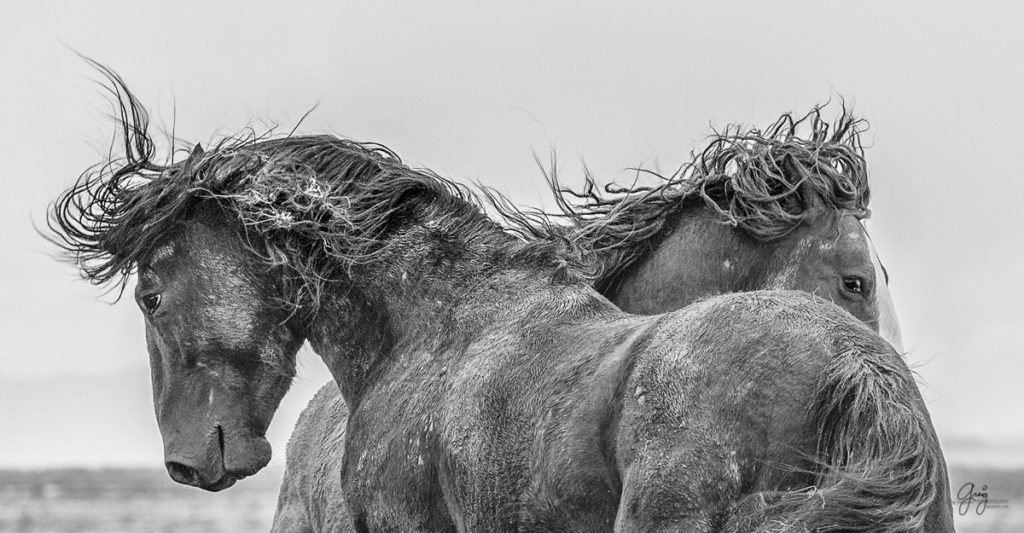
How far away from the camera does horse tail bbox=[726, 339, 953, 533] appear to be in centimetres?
337

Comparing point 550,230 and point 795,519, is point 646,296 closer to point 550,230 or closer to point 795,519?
point 550,230

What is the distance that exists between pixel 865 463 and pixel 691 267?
10.1 feet

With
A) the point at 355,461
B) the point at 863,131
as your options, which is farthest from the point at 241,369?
the point at 863,131

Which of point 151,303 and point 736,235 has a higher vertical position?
point 736,235

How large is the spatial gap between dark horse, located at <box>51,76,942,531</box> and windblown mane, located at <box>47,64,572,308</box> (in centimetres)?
1

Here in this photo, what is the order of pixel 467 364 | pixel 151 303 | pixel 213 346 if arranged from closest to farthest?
pixel 467 364, pixel 213 346, pixel 151 303

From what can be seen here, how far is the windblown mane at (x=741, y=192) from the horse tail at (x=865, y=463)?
2.77 meters

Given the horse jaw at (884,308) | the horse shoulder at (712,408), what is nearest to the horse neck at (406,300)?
the horse shoulder at (712,408)

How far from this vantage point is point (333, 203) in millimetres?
5738

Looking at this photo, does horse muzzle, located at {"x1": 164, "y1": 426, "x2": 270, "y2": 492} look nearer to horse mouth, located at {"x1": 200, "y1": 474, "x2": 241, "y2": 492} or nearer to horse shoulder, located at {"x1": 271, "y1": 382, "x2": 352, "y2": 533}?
horse mouth, located at {"x1": 200, "y1": 474, "x2": 241, "y2": 492}

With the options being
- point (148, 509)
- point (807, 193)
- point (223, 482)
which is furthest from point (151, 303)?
point (148, 509)

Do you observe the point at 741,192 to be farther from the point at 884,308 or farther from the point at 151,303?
the point at 151,303

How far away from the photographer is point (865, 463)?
11.3 ft

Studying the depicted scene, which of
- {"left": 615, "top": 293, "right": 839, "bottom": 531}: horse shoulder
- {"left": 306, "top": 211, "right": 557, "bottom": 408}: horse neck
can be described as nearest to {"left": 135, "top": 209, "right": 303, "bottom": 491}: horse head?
{"left": 306, "top": 211, "right": 557, "bottom": 408}: horse neck
